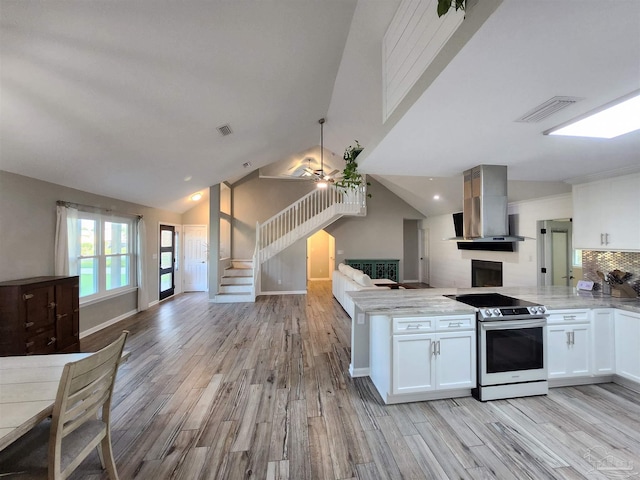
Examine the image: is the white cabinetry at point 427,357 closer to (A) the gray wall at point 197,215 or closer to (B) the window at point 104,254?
(B) the window at point 104,254

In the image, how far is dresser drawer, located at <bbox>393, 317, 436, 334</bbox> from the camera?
8.09ft

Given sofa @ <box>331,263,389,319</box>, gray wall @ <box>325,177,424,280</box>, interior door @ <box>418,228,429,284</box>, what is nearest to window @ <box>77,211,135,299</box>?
sofa @ <box>331,263,389,319</box>

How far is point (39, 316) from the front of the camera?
309cm

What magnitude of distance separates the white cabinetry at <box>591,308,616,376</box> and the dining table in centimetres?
425

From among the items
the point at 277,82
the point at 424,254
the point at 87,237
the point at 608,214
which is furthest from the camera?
the point at 424,254

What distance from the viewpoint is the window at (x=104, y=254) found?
4.45 metres

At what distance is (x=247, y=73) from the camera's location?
2.91m

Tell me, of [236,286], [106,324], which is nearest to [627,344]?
[236,286]

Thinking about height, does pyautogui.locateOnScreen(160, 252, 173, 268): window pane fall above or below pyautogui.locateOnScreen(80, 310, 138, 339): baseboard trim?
above

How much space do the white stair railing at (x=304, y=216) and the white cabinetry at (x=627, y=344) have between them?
5297 mm

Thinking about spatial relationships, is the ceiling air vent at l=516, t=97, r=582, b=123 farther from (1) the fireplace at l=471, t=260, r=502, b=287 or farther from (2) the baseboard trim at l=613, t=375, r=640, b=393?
(1) the fireplace at l=471, t=260, r=502, b=287

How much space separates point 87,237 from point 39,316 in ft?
6.10

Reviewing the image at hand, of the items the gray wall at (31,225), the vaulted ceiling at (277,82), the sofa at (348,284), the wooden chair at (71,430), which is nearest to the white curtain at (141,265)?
the gray wall at (31,225)

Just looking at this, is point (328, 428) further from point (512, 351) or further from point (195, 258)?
point (195, 258)
